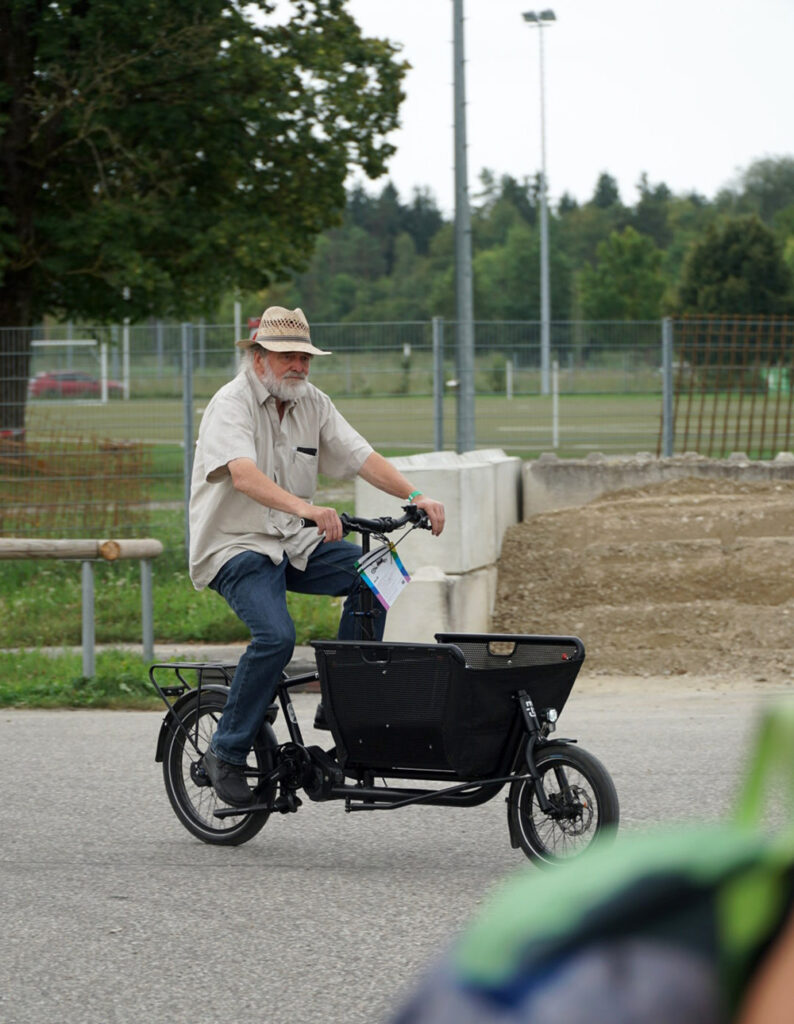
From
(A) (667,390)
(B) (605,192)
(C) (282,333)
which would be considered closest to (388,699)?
(C) (282,333)

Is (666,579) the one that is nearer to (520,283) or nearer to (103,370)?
(103,370)

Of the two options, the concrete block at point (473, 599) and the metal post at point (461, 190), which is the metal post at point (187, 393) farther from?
the concrete block at point (473, 599)

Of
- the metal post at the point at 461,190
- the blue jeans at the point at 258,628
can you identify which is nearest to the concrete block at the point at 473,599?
the blue jeans at the point at 258,628

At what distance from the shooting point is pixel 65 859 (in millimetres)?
5590

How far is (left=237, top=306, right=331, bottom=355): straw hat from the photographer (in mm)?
5617

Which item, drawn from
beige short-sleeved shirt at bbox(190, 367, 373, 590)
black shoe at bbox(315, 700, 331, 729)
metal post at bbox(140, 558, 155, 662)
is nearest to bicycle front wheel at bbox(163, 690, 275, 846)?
black shoe at bbox(315, 700, 331, 729)

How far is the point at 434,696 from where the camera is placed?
5.23 m

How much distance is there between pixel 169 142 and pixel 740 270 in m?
53.0

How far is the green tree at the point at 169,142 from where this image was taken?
18656 mm

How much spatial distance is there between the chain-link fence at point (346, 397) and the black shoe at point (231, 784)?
8266mm

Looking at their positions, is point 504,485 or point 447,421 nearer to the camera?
point 504,485

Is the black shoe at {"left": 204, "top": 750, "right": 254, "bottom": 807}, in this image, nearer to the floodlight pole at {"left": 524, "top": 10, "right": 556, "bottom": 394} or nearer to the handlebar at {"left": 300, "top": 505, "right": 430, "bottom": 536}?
the handlebar at {"left": 300, "top": 505, "right": 430, "bottom": 536}

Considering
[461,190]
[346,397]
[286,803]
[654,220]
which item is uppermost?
[654,220]

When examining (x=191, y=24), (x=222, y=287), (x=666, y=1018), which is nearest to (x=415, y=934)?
(x=666, y=1018)
